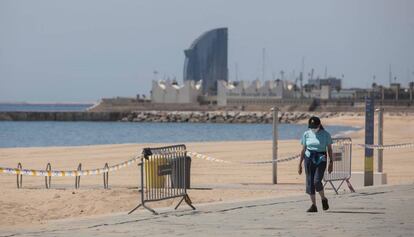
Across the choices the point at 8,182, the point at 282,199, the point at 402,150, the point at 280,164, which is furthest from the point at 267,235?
the point at 402,150

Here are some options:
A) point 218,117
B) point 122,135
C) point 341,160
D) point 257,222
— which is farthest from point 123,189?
point 218,117

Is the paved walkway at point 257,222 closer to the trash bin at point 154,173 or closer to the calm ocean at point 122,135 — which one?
the trash bin at point 154,173

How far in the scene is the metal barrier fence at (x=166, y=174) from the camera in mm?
13742

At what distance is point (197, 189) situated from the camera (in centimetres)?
1805

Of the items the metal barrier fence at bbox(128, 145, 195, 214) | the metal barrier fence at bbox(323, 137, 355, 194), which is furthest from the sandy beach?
the metal barrier fence at bbox(128, 145, 195, 214)

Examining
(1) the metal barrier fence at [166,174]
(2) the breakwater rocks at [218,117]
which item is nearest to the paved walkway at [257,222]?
(1) the metal barrier fence at [166,174]

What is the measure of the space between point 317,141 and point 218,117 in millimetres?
151634

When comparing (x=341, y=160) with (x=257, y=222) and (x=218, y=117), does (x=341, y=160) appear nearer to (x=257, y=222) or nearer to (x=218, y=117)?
(x=257, y=222)

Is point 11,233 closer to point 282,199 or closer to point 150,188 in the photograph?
A: point 150,188

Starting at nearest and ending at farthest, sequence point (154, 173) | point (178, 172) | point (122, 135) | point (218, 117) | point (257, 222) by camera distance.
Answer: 1. point (257, 222)
2. point (154, 173)
3. point (178, 172)
4. point (122, 135)
5. point (218, 117)

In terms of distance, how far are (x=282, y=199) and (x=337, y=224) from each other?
11.4ft

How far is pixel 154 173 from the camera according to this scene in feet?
45.2

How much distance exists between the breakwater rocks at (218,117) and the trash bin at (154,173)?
140 metres

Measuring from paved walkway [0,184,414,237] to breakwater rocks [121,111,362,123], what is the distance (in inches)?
5519
